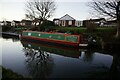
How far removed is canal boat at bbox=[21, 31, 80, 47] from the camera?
16034 mm

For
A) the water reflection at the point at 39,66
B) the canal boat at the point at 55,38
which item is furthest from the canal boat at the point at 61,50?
the water reflection at the point at 39,66

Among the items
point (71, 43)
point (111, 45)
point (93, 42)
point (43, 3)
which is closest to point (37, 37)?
point (71, 43)

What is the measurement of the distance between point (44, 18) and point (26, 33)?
10.5m

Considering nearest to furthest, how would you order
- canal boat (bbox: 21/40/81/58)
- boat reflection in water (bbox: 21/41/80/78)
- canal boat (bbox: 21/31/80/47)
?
boat reflection in water (bbox: 21/41/80/78) < canal boat (bbox: 21/40/81/58) < canal boat (bbox: 21/31/80/47)

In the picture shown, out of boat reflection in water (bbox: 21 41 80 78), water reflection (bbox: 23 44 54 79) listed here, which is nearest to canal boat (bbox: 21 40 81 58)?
boat reflection in water (bbox: 21 41 80 78)

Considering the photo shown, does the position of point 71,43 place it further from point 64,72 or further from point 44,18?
point 44,18

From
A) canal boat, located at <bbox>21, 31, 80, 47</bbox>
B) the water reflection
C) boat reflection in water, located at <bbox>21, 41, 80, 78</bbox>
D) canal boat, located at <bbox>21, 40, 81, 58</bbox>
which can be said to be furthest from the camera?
canal boat, located at <bbox>21, 31, 80, 47</bbox>

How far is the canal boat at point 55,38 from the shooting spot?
16.0 m

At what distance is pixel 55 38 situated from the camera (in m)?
18.2

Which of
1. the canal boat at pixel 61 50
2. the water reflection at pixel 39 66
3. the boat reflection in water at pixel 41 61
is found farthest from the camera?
the canal boat at pixel 61 50

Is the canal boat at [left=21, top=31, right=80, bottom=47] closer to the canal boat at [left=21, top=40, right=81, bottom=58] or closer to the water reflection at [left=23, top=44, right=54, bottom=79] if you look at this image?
the canal boat at [left=21, top=40, right=81, bottom=58]

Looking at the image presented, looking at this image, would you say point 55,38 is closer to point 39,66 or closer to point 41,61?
point 41,61

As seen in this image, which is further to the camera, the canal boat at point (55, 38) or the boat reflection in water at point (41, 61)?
the canal boat at point (55, 38)

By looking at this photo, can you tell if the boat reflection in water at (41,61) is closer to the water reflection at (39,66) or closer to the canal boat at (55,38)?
the water reflection at (39,66)
